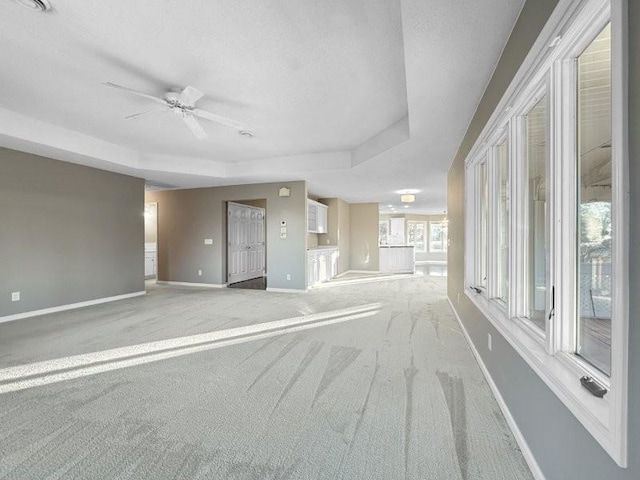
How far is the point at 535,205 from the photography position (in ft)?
6.66

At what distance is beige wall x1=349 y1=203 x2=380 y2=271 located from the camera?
10055 millimetres

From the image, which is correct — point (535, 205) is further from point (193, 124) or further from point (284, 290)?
point (284, 290)

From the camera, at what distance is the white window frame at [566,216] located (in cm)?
88

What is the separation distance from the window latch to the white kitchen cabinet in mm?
6607

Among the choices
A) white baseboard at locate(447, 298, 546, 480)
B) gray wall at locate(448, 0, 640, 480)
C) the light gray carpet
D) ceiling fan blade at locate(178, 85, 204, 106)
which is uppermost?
ceiling fan blade at locate(178, 85, 204, 106)

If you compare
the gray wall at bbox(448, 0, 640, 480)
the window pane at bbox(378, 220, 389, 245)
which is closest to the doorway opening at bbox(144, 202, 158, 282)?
the gray wall at bbox(448, 0, 640, 480)

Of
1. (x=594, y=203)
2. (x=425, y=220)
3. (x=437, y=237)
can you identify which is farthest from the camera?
(x=425, y=220)

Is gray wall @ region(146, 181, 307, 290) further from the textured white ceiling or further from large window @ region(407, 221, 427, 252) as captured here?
large window @ region(407, 221, 427, 252)

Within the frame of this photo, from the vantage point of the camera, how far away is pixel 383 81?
3057mm

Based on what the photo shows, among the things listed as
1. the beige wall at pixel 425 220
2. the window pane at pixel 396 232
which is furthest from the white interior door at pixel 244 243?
the beige wall at pixel 425 220

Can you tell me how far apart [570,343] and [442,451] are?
0.86 m

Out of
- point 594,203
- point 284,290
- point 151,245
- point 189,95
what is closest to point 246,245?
point 284,290

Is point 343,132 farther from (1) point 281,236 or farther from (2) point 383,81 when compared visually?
(1) point 281,236

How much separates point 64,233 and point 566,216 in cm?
640
